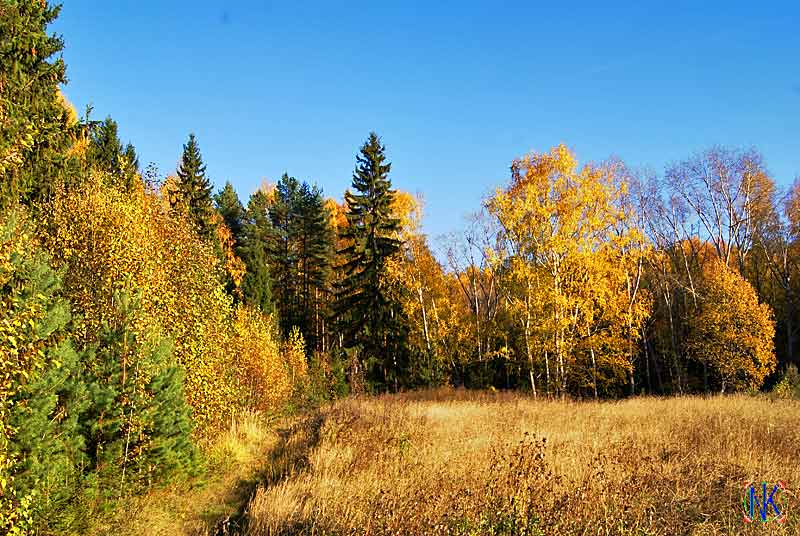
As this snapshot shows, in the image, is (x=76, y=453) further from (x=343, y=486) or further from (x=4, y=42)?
(x=4, y=42)

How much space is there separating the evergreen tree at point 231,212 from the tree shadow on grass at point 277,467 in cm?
2788

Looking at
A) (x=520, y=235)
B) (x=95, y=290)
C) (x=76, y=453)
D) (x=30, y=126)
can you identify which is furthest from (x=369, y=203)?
(x=30, y=126)

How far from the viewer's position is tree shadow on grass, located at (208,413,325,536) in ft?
28.3

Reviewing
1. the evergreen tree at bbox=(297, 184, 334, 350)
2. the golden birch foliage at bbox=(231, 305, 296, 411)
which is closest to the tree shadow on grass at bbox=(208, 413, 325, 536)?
the golden birch foliage at bbox=(231, 305, 296, 411)

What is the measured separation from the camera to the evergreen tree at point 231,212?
41269mm

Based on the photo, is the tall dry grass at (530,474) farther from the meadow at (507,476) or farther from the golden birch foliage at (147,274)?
the golden birch foliage at (147,274)

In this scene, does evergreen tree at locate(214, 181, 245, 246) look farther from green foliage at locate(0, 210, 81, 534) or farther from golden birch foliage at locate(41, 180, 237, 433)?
green foliage at locate(0, 210, 81, 534)

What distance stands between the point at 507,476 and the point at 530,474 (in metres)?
0.37

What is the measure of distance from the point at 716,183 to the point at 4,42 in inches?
1394

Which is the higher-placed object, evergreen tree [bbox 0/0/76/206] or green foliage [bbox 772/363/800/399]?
evergreen tree [bbox 0/0/76/206]

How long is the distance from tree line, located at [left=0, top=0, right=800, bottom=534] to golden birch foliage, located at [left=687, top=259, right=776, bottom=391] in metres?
0.12

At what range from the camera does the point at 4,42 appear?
1268 centimetres

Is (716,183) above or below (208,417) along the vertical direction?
above

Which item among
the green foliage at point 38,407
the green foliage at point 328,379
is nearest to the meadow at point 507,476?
the green foliage at point 38,407
